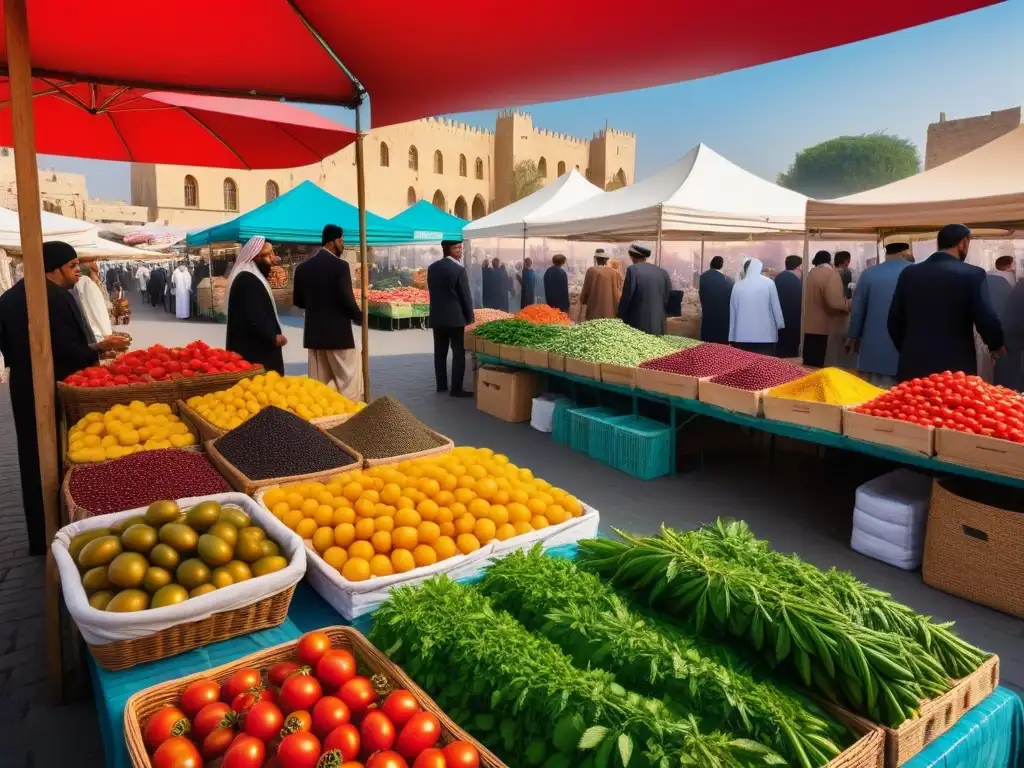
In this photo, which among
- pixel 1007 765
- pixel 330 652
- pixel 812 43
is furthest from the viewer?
pixel 812 43

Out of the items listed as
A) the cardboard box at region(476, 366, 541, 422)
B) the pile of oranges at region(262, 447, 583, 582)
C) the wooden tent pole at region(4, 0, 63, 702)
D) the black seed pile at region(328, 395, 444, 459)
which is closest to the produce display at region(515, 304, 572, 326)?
the cardboard box at region(476, 366, 541, 422)

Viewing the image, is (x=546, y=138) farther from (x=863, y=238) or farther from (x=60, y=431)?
(x=60, y=431)

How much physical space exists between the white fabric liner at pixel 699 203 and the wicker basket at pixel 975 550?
199 inches

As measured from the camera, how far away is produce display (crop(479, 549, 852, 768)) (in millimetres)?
1379

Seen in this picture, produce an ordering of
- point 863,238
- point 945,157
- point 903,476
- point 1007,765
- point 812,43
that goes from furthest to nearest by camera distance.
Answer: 1. point 945,157
2. point 863,238
3. point 903,476
4. point 812,43
5. point 1007,765

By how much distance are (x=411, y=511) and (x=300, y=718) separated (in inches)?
36.4

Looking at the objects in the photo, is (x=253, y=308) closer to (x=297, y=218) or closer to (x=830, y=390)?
(x=830, y=390)

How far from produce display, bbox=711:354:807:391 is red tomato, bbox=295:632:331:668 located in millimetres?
3791

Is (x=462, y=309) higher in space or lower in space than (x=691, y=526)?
higher

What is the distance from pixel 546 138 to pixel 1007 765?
52.2 metres

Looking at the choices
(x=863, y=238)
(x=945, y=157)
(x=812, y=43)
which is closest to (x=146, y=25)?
(x=812, y=43)

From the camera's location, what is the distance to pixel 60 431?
363cm

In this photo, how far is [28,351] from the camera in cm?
376

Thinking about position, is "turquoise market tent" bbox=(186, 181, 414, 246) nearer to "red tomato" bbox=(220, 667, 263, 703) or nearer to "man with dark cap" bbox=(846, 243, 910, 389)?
"man with dark cap" bbox=(846, 243, 910, 389)
